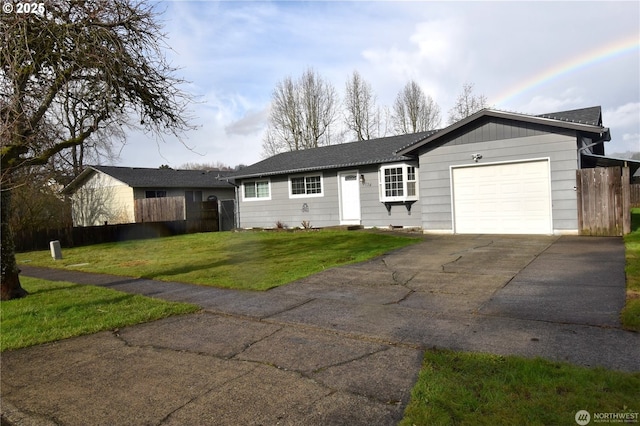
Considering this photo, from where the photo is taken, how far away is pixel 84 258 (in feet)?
46.6

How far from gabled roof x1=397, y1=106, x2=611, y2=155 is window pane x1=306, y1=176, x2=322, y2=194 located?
4.88 meters

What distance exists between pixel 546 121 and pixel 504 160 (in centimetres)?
159

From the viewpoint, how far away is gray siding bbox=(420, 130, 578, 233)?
1186 centimetres

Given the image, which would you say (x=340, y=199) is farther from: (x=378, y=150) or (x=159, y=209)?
(x=159, y=209)

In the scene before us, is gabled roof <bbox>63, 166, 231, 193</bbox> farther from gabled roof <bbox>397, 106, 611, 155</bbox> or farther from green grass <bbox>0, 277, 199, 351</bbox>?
green grass <bbox>0, 277, 199, 351</bbox>

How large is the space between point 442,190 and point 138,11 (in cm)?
1020

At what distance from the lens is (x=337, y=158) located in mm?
18484

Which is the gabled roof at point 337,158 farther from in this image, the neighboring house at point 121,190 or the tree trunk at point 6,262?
the tree trunk at point 6,262

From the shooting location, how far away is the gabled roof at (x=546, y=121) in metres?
11.3

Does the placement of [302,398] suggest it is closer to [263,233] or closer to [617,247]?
[617,247]

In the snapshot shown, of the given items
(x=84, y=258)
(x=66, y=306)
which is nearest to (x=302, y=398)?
(x=66, y=306)

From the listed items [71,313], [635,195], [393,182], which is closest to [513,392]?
[71,313]

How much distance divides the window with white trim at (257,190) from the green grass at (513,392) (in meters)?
17.1

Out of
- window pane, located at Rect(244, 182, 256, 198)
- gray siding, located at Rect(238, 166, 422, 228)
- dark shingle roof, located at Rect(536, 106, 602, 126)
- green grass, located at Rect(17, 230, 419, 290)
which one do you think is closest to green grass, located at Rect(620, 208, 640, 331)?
dark shingle roof, located at Rect(536, 106, 602, 126)
